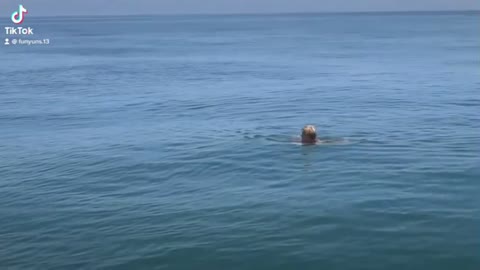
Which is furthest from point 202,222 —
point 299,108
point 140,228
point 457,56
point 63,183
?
point 457,56

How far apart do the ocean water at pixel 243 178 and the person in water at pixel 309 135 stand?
2.46 feet

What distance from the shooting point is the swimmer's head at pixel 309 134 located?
34594 millimetres

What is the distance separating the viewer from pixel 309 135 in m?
35.0

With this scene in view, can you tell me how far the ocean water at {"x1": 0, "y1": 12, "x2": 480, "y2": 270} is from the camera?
21.9 meters

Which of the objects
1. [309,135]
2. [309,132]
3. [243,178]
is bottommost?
[243,178]

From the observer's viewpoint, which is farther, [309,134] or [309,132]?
[309,134]

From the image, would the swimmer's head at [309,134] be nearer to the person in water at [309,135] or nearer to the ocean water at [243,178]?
the person in water at [309,135]

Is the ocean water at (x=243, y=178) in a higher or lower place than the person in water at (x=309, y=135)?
lower

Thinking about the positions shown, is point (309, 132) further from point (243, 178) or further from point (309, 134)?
point (243, 178)

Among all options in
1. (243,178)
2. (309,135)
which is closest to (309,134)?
(309,135)

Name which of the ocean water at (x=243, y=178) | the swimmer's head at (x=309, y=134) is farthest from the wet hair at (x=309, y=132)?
the ocean water at (x=243, y=178)

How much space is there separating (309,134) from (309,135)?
0.14 m

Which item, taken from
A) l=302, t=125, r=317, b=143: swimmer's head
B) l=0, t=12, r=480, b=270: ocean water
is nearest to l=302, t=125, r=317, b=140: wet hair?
l=302, t=125, r=317, b=143: swimmer's head

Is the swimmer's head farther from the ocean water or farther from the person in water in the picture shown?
the ocean water
